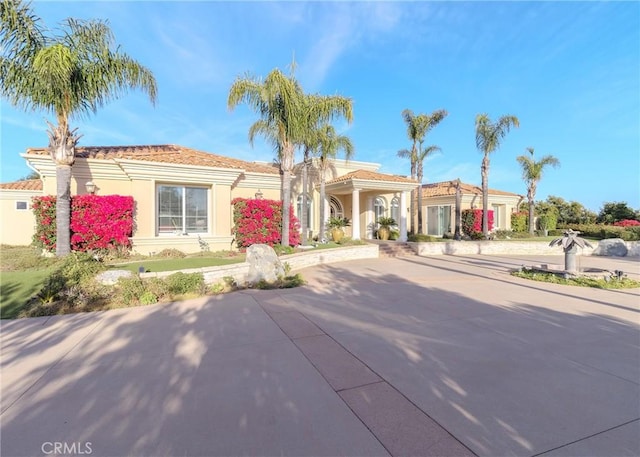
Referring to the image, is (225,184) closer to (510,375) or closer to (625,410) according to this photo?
(510,375)

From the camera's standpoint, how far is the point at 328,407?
9.59 feet

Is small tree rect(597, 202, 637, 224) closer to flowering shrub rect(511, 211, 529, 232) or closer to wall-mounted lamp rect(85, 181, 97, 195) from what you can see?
flowering shrub rect(511, 211, 529, 232)

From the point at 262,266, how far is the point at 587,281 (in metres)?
10.00

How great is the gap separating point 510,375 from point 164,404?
12.8 feet

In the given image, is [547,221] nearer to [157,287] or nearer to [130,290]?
[157,287]

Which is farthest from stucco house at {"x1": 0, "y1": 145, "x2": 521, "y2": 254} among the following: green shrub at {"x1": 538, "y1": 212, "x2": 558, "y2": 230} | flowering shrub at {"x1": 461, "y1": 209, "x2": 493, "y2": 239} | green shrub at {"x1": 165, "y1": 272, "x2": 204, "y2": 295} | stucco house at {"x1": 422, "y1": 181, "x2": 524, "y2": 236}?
green shrub at {"x1": 538, "y1": 212, "x2": 558, "y2": 230}

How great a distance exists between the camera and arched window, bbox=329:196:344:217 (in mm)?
21098

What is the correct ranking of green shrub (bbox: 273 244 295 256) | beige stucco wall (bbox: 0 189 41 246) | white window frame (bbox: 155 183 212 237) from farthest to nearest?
1. beige stucco wall (bbox: 0 189 41 246)
2. white window frame (bbox: 155 183 212 237)
3. green shrub (bbox: 273 244 295 256)

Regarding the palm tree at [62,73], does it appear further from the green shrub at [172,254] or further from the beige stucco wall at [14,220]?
the beige stucco wall at [14,220]

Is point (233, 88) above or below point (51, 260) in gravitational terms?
above

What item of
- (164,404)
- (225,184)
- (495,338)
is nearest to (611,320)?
(495,338)

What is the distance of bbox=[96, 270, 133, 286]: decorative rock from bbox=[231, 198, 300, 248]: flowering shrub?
590cm

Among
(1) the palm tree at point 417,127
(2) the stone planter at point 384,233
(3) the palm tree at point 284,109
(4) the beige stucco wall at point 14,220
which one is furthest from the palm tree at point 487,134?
(4) the beige stucco wall at point 14,220

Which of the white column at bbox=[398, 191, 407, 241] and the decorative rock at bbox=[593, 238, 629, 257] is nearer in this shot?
the decorative rock at bbox=[593, 238, 629, 257]
